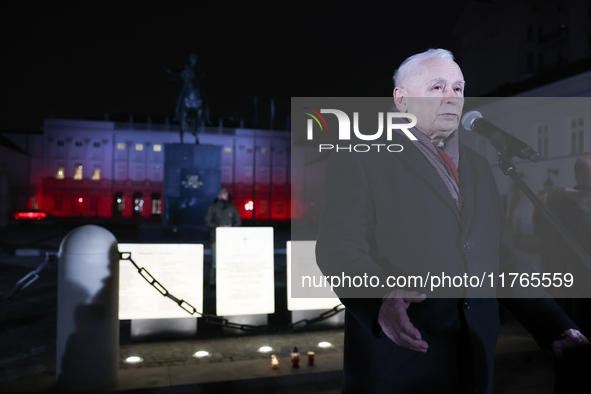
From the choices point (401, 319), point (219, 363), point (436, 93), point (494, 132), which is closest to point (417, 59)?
point (436, 93)

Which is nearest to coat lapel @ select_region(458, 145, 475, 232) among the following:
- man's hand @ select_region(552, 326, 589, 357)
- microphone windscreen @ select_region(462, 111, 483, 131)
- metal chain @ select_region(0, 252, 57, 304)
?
microphone windscreen @ select_region(462, 111, 483, 131)

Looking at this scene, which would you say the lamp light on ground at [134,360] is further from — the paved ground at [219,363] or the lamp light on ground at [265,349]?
the lamp light on ground at [265,349]

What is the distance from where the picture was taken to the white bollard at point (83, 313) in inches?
139

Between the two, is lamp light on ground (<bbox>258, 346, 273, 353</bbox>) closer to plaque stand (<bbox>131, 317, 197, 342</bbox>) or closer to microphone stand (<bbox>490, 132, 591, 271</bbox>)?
plaque stand (<bbox>131, 317, 197, 342</bbox>)

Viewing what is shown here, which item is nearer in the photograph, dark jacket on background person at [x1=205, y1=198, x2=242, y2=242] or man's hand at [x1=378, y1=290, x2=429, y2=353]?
man's hand at [x1=378, y1=290, x2=429, y2=353]

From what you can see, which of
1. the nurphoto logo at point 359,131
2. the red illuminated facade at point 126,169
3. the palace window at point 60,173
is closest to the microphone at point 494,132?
the nurphoto logo at point 359,131

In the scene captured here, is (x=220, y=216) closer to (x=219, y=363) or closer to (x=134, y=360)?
(x=134, y=360)

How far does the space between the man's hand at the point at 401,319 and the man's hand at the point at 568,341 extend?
0.79 m

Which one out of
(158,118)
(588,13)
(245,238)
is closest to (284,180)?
(158,118)

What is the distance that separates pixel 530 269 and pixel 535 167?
54cm

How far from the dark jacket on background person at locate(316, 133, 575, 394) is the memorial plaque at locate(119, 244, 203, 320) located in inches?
146

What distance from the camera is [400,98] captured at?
164 centimetres

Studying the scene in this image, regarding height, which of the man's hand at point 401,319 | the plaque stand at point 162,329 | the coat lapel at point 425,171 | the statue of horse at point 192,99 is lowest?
the plaque stand at point 162,329

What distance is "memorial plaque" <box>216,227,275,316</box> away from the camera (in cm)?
521
